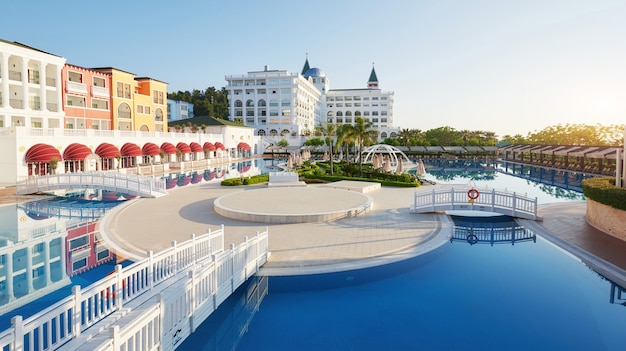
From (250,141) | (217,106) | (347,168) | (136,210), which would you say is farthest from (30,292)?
(217,106)

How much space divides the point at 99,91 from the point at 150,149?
8206 mm

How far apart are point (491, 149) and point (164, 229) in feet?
234

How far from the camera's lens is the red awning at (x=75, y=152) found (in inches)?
1233

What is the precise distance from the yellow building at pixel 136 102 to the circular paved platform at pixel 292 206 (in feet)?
99.0

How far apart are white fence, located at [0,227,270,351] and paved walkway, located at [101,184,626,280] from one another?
1.83 meters

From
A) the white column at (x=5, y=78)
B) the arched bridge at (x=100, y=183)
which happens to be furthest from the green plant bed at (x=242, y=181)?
the white column at (x=5, y=78)

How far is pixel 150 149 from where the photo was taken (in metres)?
41.0

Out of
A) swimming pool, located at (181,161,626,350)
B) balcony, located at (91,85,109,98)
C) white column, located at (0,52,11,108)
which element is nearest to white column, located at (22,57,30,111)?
white column, located at (0,52,11,108)

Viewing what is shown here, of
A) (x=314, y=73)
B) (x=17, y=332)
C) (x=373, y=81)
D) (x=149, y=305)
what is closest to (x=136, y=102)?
(x=149, y=305)

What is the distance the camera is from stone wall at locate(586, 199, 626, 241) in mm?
13180

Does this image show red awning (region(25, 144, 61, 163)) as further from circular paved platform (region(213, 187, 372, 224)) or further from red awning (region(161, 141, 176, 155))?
circular paved platform (region(213, 187, 372, 224))

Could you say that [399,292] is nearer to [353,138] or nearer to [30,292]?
[30,292]

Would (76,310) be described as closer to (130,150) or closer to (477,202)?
(477,202)

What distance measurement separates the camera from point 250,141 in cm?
6906
